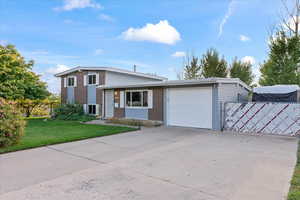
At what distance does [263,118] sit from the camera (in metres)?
8.42

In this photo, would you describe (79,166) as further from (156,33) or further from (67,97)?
(156,33)

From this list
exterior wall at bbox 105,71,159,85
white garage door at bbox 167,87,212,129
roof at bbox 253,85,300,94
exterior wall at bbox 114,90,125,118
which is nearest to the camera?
white garage door at bbox 167,87,212,129

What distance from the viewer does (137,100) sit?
41.7 feet

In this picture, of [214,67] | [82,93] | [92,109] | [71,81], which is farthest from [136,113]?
[214,67]

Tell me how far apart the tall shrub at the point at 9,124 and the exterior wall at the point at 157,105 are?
277 inches

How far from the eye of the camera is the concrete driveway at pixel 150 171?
3080mm

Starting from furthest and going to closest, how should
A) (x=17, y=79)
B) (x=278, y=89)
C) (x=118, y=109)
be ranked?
(x=17, y=79), (x=118, y=109), (x=278, y=89)

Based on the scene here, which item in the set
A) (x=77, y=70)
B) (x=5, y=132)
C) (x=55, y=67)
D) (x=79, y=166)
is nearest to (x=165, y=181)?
(x=79, y=166)

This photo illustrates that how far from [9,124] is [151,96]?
294 inches

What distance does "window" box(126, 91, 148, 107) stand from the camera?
12.3 m

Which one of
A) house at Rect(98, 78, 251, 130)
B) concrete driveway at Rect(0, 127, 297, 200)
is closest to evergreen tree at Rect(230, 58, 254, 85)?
house at Rect(98, 78, 251, 130)

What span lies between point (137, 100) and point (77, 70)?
6.72 metres

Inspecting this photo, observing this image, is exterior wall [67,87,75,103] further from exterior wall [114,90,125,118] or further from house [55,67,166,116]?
exterior wall [114,90,125,118]

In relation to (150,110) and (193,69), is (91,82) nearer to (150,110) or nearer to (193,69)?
(150,110)
